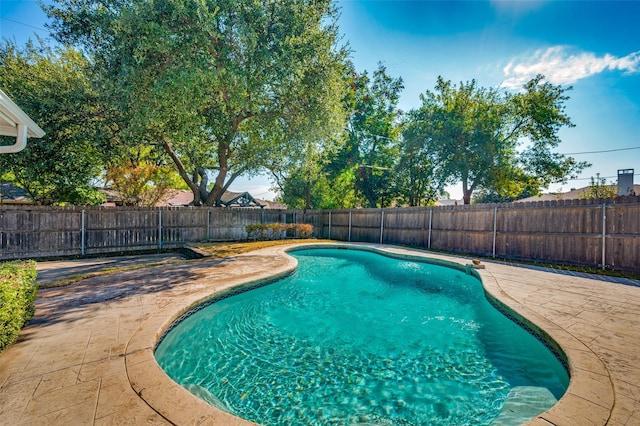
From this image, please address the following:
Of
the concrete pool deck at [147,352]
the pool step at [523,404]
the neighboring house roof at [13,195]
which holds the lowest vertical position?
the pool step at [523,404]

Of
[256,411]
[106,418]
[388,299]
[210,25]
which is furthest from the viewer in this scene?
[210,25]


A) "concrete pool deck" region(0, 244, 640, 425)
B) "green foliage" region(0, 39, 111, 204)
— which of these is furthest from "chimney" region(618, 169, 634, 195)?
"green foliage" region(0, 39, 111, 204)

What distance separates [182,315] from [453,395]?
3440 millimetres

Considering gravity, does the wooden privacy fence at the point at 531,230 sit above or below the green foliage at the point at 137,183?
below

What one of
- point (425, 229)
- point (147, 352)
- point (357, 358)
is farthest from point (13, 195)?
point (425, 229)

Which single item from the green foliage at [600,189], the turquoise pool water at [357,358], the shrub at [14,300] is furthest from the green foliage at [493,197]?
the shrub at [14,300]

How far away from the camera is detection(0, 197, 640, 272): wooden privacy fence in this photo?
674 cm

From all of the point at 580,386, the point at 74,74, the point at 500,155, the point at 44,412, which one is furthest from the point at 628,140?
the point at 74,74

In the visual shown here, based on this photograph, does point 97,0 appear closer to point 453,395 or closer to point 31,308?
point 31,308

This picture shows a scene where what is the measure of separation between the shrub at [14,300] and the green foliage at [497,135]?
657 inches

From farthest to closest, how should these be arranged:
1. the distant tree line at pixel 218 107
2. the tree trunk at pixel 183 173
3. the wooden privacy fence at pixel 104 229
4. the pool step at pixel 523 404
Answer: the tree trunk at pixel 183 173
the wooden privacy fence at pixel 104 229
the distant tree line at pixel 218 107
the pool step at pixel 523 404

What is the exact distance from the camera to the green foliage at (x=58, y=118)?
30.1ft

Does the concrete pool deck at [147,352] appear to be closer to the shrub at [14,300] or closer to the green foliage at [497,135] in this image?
the shrub at [14,300]

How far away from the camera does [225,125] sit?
33.3 feet
